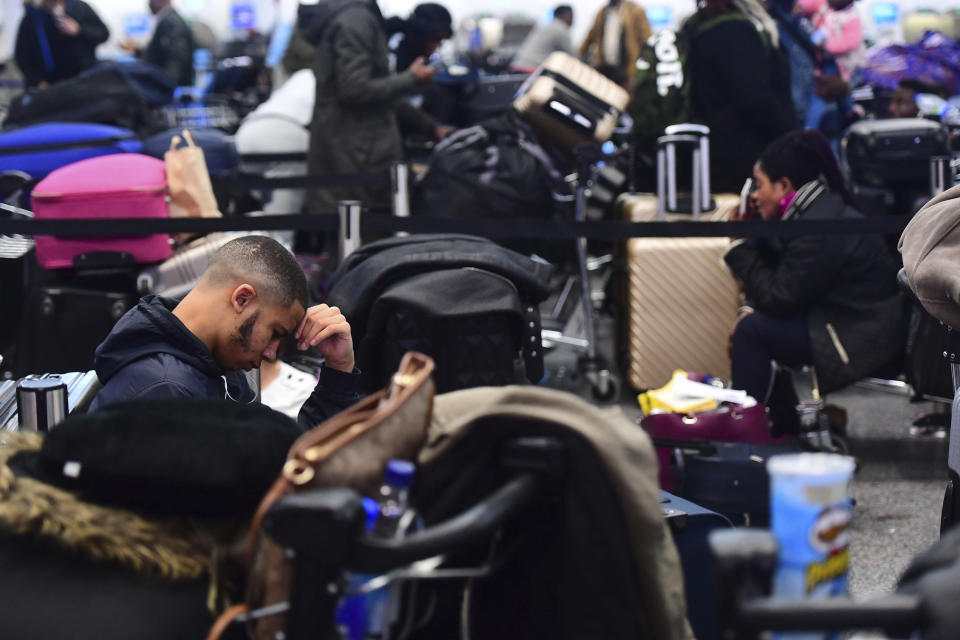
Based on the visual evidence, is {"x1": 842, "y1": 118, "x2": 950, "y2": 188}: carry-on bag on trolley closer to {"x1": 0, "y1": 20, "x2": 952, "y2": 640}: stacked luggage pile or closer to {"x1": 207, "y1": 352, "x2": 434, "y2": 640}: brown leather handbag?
{"x1": 0, "y1": 20, "x2": 952, "y2": 640}: stacked luggage pile

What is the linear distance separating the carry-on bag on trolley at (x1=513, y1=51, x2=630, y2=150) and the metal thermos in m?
3.37

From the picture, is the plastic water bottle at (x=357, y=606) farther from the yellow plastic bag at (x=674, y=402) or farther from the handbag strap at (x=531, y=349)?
the yellow plastic bag at (x=674, y=402)

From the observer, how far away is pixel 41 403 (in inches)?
87.6

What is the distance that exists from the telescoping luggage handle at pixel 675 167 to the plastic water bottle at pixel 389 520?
3.73 meters

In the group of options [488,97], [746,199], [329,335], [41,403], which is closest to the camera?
[41,403]

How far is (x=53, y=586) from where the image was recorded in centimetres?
144

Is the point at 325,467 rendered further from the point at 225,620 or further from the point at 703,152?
the point at 703,152

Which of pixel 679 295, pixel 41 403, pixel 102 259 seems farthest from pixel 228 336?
pixel 679 295

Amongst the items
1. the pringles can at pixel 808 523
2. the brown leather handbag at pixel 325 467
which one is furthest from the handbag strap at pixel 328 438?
the pringles can at pixel 808 523

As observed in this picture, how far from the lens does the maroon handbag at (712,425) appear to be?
3678mm

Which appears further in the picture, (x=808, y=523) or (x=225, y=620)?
(x=225, y=620)

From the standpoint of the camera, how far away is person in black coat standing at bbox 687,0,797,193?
532 cm

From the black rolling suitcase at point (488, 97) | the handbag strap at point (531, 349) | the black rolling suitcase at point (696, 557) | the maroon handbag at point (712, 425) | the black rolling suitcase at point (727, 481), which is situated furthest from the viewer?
the black rolling suitcase at point (488, 97)

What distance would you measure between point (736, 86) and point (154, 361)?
3.69 m
